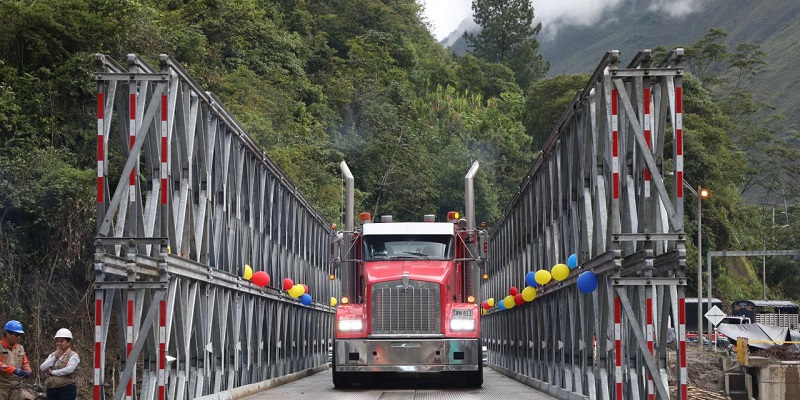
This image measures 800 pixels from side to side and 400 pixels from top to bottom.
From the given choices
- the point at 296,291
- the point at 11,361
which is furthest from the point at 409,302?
the point at 11,361

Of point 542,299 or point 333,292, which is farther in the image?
point 333,292

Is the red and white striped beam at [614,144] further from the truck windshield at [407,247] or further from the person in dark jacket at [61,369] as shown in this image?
the truck windshield at [407,247]

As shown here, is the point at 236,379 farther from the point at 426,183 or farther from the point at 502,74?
the point at 502,74

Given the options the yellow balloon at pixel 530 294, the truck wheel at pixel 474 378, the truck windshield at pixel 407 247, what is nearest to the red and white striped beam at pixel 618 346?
the truck wheel at pixel 474 378

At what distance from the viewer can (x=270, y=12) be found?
74.9m

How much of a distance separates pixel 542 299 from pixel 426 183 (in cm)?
5221

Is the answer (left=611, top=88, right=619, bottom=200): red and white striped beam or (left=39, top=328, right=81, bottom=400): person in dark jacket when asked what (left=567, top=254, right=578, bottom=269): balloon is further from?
(left=39, top=328, right=81, bottom=400): person in dark jacket

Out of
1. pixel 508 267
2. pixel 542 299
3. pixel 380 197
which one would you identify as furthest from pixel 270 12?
pixel 542 299

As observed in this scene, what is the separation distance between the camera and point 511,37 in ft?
396

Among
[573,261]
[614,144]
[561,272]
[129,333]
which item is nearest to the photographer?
[614,144]

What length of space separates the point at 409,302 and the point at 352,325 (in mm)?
1226

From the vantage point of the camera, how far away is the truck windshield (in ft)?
77.6

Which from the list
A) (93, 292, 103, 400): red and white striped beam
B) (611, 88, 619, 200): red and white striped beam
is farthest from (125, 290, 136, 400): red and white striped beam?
(611, 88, 619, 200): red and white striped beam

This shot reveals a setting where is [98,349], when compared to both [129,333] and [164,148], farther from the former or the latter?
[164,148]
